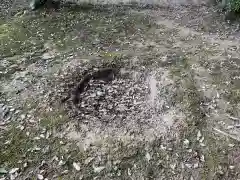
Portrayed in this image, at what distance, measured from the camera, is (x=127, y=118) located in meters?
4.46

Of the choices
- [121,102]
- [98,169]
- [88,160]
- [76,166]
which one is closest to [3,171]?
[76,166]

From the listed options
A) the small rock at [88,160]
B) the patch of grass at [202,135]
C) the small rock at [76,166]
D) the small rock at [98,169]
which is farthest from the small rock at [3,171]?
the patch of grass at [202,135]

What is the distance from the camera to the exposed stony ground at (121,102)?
383cm

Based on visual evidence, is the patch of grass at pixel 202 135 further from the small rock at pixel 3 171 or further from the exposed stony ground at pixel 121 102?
the small rock at pixel 3 171

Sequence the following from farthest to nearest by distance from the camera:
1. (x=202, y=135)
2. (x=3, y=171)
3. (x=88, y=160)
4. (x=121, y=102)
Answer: (x=121, y=102), (x=202, y=135), (x=88, y=160), (x=3, y=171)

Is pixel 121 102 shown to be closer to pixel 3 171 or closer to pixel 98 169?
pixel 98 169

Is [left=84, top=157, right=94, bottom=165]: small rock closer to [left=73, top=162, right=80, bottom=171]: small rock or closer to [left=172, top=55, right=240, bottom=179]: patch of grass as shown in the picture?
[left=73, top=162, right=80, bottom=171]: small rock

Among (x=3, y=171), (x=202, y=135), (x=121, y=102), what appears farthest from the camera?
(x=121, y=102)

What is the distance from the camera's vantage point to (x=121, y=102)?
475cm

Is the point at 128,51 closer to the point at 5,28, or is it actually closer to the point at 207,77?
the point at 207,77

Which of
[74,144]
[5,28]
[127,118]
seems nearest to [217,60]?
[127,118]

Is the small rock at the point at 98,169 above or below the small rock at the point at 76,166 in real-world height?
below

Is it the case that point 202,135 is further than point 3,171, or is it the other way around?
point 202,135

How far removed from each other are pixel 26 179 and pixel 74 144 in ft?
2.47
